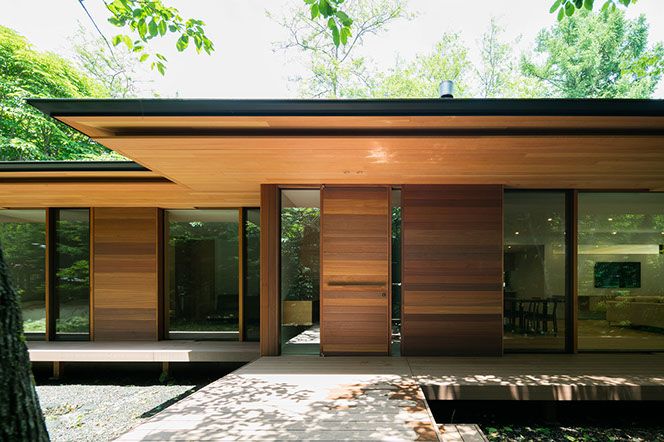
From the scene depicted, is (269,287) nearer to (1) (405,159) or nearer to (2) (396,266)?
(2) (396,266)

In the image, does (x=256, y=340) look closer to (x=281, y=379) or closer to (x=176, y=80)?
(x=281, y=379)

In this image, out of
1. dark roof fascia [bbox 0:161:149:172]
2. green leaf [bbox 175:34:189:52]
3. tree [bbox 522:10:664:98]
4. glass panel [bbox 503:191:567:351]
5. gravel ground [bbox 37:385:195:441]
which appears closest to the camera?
green leaf [bbox 175:34:189:52]

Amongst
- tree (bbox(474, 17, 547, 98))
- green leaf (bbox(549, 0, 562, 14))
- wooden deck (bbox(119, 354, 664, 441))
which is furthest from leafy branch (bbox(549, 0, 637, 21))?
tree (bbox(474, 17, 547, 98))

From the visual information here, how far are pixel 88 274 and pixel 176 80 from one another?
14892mm

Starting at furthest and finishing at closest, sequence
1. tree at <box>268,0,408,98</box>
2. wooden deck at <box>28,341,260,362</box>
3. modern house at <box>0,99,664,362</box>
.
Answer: tree at <box>268,0,408,98</box> < wooden deck at <box>28,341,260,362</box> < modern house at <box>0,99,664,362</box>

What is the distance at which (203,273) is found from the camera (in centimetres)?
717

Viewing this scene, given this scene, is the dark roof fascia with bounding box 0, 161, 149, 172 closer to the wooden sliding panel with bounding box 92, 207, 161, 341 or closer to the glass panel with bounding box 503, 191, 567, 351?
the wooden sliding panel with bounding box 92, 207, 161, 341

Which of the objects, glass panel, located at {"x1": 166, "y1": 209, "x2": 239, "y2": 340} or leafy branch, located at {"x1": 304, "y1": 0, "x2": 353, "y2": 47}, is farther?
glass panel, located at {"x1": 166, "y1": 209, "x2": 239, "y2": 340}

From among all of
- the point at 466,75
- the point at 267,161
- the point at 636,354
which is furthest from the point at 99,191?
the point at 466,75

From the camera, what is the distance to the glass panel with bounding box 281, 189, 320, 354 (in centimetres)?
550

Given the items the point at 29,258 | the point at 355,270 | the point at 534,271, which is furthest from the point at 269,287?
the point at 29,258

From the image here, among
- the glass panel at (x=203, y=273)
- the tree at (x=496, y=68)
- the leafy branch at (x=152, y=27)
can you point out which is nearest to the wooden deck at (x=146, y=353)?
the glass panel at (x=203, y=273)

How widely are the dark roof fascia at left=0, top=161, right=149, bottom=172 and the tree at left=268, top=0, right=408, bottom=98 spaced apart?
12603 mm

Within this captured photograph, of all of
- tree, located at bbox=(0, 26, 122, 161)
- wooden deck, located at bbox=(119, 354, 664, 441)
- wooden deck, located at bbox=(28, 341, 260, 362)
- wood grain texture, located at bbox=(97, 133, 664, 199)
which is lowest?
wooden deck, located at bbox=(28, 341, 260, 362)
